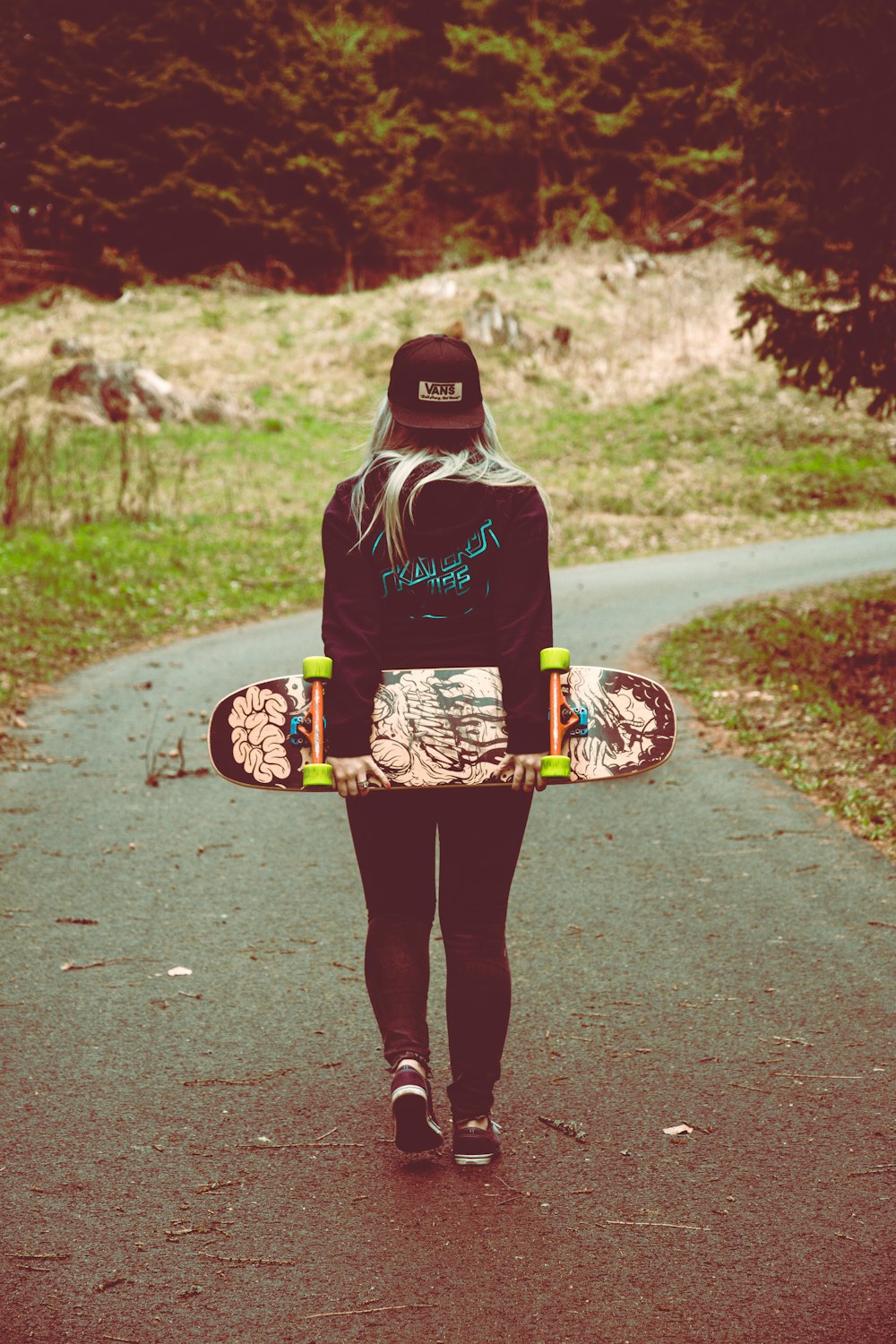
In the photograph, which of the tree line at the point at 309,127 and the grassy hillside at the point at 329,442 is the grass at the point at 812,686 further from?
the tree line at the point at 309,127

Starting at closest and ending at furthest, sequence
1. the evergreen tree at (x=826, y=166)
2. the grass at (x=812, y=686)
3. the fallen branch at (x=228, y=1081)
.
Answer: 1. the fallen branch at (x=228, y=1081)
2. the grass at (x=812, y=686)
3. the evergreen tree at (x=826, y=166)

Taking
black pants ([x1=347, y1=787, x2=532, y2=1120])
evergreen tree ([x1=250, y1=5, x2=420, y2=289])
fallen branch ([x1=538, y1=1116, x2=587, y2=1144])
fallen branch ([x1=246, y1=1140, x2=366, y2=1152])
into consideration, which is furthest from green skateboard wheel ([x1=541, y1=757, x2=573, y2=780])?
evergreen tree ([x1=250, y1=5, x2=420, y2=289])

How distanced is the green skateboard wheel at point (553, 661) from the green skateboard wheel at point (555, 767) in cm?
22

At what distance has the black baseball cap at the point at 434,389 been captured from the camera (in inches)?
128

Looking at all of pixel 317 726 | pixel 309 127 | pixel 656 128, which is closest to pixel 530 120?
pixel 656 128

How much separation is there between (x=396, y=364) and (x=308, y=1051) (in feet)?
7.10

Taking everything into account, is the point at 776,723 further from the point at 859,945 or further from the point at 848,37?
the point at 848,37

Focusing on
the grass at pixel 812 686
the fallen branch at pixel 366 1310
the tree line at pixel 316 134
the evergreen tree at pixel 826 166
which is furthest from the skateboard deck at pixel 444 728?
the tree line at pixel 316 134

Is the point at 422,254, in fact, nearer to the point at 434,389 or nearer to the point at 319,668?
the point at 434,389

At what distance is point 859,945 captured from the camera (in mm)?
4984

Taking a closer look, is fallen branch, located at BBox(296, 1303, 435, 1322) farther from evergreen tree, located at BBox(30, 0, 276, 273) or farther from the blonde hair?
evergreen tree, located at BBox(30, 0, 276, 273)

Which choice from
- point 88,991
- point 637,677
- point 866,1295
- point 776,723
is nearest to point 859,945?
point 637,677

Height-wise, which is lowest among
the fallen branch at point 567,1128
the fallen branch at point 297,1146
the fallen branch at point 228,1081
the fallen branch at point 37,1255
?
the fallen branch at point 228,1081

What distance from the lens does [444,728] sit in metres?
3.24
